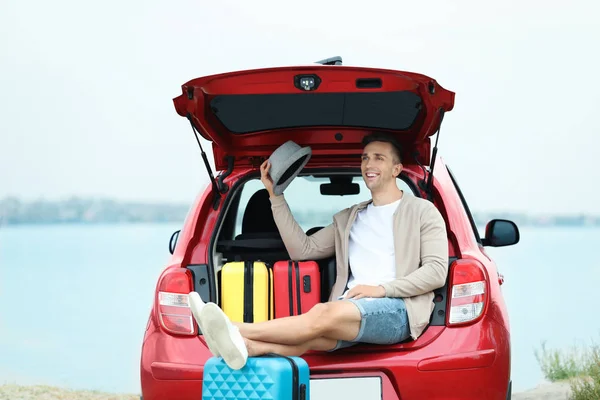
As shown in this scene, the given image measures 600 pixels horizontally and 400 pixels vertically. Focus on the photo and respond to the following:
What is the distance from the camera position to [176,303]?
3791mm

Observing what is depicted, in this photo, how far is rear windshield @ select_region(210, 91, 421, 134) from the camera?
3980 millimetres

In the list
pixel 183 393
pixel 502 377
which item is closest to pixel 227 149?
pixel 183 393

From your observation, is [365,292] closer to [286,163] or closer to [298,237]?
[298,237]

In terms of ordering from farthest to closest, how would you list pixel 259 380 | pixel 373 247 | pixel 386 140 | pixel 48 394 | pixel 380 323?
1. pixel 48 394
2. pixel 386 140
3. pixel 373 247
4. pixel 380 323
5. pixel 259 380

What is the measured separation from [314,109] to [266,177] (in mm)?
458

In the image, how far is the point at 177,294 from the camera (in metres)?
3.80

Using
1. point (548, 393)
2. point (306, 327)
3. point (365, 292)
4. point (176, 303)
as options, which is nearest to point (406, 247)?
point (365, 292)

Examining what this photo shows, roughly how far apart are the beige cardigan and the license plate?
35cm

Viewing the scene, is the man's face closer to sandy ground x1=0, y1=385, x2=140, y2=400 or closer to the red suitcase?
the red suitcase

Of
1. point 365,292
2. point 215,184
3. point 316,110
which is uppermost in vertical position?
point 316,110

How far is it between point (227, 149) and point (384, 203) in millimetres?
917

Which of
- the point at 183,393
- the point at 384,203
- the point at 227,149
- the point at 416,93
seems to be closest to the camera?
the point at 183,393

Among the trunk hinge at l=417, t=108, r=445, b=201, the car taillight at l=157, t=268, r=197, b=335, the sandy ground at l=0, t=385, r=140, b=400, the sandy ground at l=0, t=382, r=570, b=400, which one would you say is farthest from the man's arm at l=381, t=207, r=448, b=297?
the sandy ground at l=0, t=385, r=140, b=400

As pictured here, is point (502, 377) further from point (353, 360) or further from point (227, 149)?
point (227, 149)
